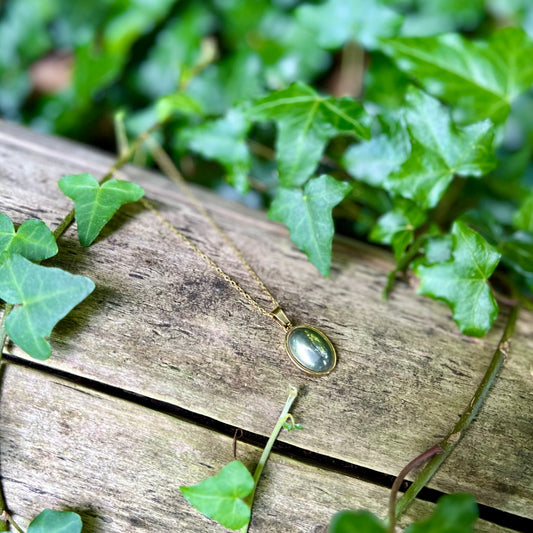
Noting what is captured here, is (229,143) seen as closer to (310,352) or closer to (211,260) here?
(211,260)

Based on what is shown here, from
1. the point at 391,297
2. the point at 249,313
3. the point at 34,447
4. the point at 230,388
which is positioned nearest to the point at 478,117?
→ the point at 391,297

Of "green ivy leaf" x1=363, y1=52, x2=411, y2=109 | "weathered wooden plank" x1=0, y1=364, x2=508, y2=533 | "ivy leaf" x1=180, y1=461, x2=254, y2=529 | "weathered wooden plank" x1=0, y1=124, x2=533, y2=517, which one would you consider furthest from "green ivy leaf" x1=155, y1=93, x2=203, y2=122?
"ivy leaf" x1=180, y1=461, x2=254, y2=529

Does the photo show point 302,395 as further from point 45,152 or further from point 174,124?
point 174,124

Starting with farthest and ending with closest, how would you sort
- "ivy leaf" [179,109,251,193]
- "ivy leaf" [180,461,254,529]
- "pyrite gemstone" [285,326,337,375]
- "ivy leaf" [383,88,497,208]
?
1. "ivy leaf" [179,109,251,193]
2. "ivy leaf" [383,88,497,208]
3. "pyrite gemstone" [285,326,337,375]
4. "ivy leaf" [180,461,254,529]

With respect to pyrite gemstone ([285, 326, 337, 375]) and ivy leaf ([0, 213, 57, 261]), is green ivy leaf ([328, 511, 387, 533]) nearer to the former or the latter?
pyrite gemstone ([285, 326, 337, 375])

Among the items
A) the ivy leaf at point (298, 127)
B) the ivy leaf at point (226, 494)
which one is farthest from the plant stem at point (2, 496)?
the ivy leaf at point (298, 127)

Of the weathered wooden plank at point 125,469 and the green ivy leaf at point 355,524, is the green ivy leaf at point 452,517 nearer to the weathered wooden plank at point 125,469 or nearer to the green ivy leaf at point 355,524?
the green ivy leaf at point 355,524

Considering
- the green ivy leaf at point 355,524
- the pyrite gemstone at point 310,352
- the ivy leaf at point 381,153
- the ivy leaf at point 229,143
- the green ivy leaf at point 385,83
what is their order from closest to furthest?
1. the green ivy leaf at point 355,524
2. the pyrite gemstone at point 310,352
3. the ivy leaf at point 381,153
4. the ivy leaf at point 229,143
5. the green ivy leaf at point 385,83
